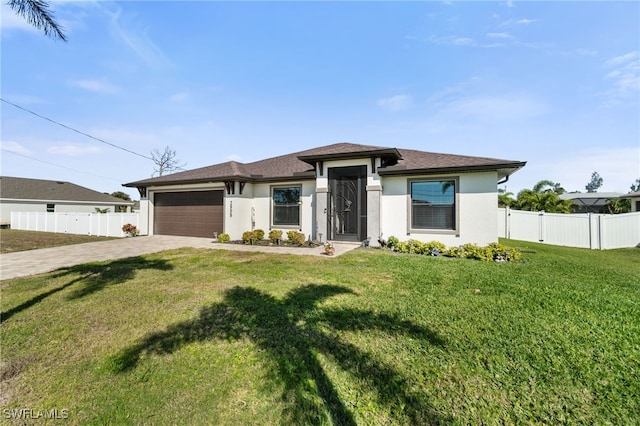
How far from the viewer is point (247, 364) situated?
8.62 feet

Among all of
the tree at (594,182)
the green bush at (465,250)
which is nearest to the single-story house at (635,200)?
the green bush at (465,250)

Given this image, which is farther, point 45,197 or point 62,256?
point 45,197

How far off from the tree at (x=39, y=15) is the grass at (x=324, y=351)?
4307 millimetres

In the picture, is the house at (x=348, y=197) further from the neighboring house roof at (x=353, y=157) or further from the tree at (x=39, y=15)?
the tree at (x=39, y=15)

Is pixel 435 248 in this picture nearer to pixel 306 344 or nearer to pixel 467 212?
pixel 467 212

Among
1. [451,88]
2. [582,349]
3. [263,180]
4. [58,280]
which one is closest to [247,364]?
[582,349]

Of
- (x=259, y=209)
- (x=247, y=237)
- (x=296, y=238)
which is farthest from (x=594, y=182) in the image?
(x=247, y=237)

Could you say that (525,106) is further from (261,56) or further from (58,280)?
(58,280)

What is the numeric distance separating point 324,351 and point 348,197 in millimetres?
8165

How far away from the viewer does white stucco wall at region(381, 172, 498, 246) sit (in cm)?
880

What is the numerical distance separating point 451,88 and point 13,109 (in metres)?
19.9

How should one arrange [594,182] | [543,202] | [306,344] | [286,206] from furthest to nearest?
[594,182], [543,202], [286,206], [306,344]

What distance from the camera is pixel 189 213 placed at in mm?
13492

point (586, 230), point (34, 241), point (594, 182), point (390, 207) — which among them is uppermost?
point (594, 182)
